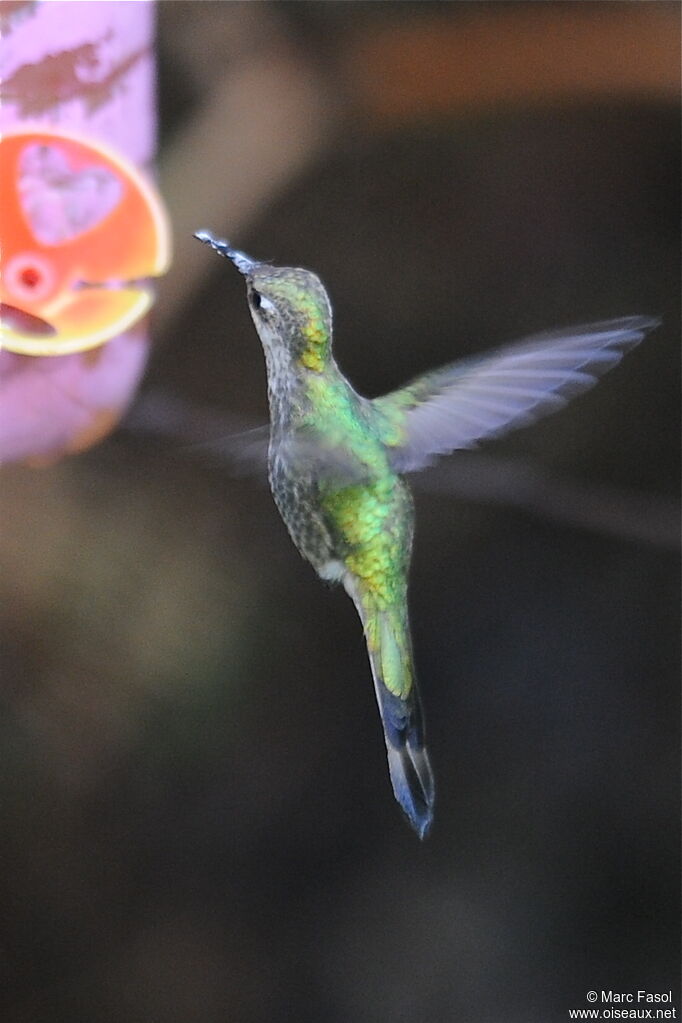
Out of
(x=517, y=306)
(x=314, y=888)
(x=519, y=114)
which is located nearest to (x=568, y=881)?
(x=314, y=888)

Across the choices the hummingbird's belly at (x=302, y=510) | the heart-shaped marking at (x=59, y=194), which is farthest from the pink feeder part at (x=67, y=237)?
the hummingbird's belly at (x=302, y=510)

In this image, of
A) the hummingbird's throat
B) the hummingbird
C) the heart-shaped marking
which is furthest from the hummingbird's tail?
the heart-shaped marking

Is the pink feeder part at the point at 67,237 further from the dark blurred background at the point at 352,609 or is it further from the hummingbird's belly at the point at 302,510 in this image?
the hummingbird's belly at the point at 302,510

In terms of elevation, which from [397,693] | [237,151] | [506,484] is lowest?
→ [397,693]

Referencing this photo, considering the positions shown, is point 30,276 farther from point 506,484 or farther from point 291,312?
point 506,484

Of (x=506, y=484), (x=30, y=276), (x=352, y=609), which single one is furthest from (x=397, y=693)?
(x=30, y=276)

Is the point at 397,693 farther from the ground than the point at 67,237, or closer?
closer

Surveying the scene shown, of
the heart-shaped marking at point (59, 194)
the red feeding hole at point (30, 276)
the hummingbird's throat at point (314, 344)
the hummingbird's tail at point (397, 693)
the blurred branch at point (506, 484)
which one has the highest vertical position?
the heart-shaped marking at point (59, 194)
